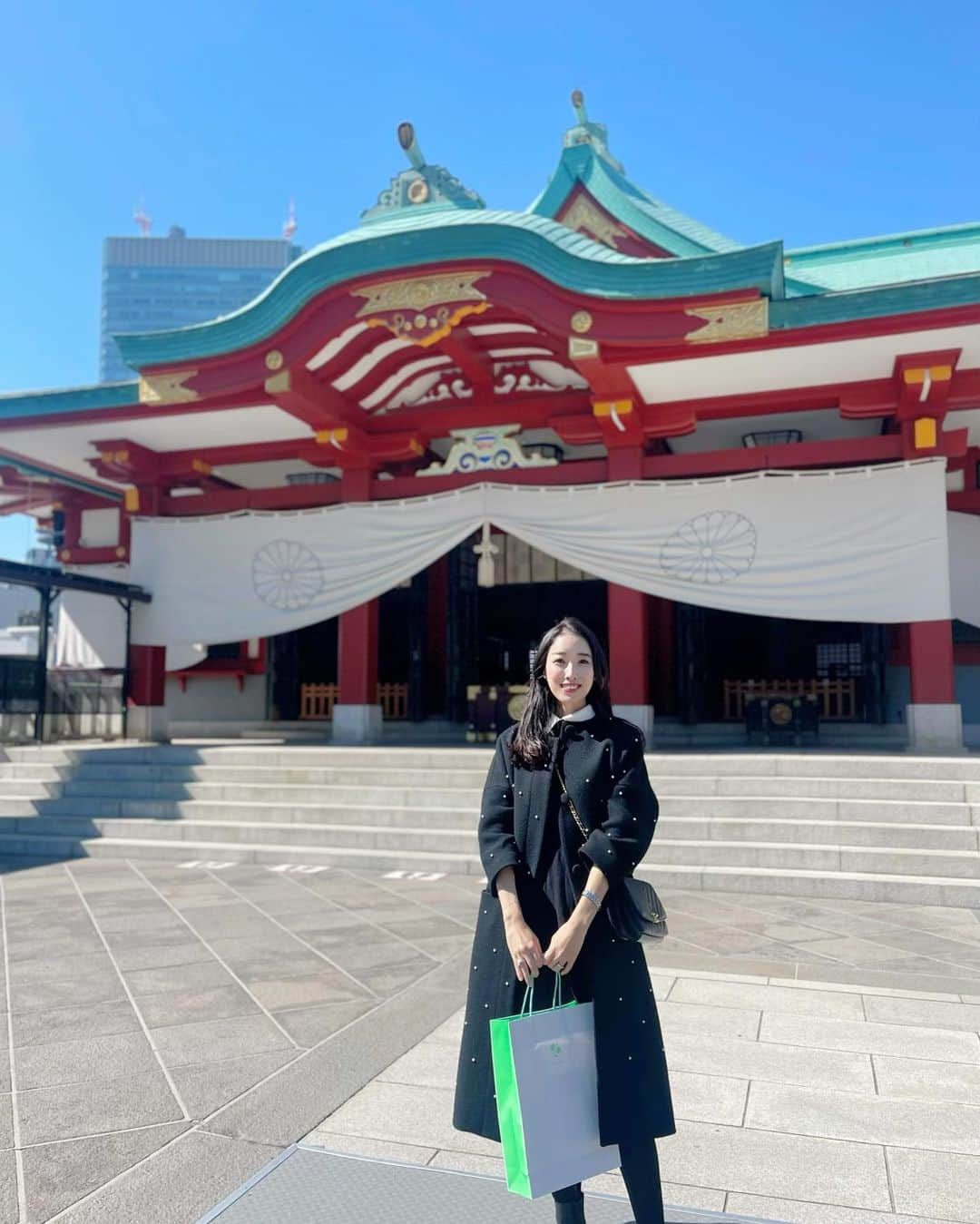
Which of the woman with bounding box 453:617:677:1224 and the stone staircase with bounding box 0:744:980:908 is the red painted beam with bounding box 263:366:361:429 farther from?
the woman with bounding box 453:617:677:1224

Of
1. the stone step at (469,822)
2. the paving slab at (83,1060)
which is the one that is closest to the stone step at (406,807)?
the stone step at (469,822)

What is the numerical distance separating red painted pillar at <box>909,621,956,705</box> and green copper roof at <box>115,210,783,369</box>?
12.3 feet

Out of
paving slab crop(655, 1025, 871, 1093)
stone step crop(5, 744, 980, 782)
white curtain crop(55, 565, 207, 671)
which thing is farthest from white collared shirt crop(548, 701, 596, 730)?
white curtain crop(55, 565, 207, 671)

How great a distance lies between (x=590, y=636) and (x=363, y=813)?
21.5 feet

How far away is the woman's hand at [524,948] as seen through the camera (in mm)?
2268

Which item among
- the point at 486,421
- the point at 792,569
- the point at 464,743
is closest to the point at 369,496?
the point at 486,421

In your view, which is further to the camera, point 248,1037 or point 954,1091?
point 248,1037

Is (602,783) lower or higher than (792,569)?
lower

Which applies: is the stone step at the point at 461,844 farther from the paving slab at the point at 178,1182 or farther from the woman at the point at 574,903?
the woman at the point at 574,903

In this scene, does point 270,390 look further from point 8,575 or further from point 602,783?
point 602,783

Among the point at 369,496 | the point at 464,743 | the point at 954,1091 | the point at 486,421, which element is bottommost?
the point at 954,1091

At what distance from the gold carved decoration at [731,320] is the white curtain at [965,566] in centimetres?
374

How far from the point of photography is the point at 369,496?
38.1 feet

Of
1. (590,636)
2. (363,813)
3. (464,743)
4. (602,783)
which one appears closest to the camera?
(602,783)
